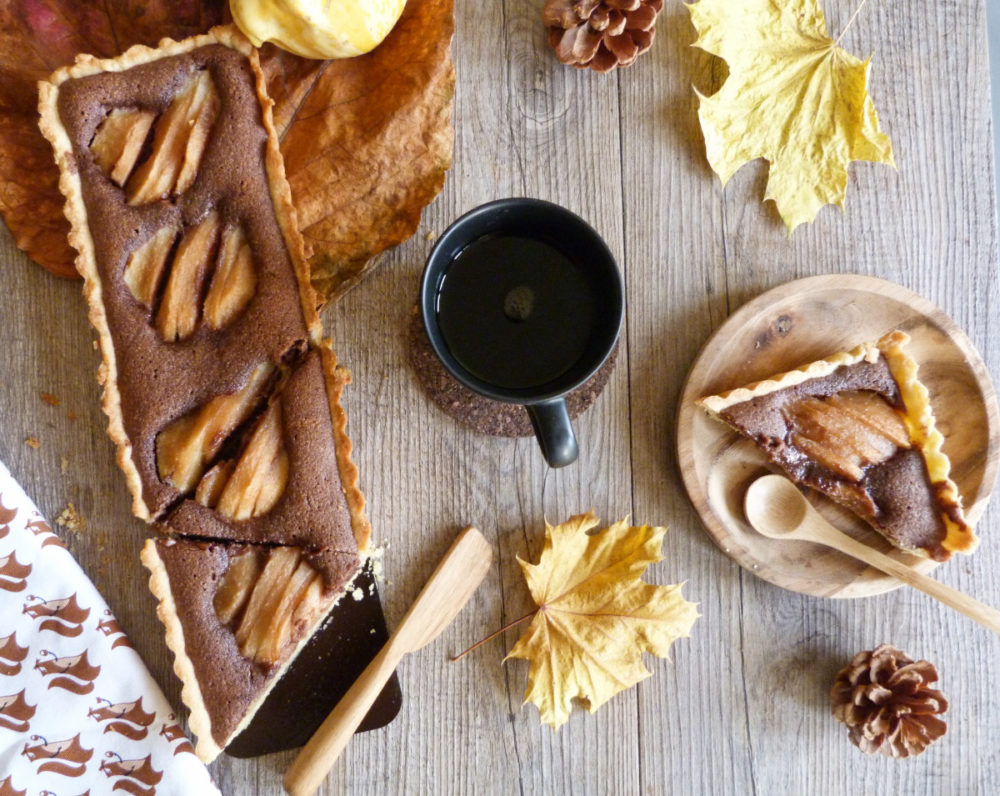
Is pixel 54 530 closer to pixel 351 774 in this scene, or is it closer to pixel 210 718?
pixel 210 718

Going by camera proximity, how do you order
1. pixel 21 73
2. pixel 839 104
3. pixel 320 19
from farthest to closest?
1. pixel 839 104
2. pixel 21 73
3. pixel 320 19

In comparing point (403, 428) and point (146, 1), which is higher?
point (146, 1)

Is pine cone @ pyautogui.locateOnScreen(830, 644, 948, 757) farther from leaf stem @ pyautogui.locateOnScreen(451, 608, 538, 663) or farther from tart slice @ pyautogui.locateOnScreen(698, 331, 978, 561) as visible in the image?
leaf stem @ pyautogui.locateOnScreen(451, 608, 538, 663)

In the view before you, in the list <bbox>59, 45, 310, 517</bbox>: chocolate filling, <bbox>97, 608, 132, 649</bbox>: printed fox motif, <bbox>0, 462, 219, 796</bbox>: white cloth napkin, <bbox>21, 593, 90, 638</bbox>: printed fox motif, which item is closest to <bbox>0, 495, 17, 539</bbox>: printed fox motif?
<bbox>0, 462, 219, 796</bbox>: white cloth napkin

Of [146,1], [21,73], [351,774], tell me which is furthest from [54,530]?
[146,1]

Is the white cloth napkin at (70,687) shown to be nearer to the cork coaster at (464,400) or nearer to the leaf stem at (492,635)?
the leaf stem at (492,635)

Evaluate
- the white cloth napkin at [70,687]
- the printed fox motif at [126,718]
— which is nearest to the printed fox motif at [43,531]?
the white cloth napkin at [70,687]

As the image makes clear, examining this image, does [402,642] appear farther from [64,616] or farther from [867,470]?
[867,470]
